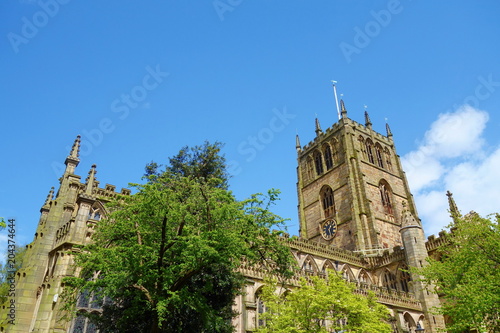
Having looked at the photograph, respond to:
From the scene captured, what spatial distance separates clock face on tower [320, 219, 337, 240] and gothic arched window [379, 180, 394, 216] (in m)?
6.31

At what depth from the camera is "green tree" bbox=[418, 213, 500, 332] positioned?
16.2 m

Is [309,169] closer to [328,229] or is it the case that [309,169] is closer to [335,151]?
[335,151]

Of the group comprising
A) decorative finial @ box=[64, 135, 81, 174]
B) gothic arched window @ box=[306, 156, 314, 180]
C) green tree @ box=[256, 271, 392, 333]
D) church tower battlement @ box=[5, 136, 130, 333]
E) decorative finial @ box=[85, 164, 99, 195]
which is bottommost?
green tree @ box=[256, 271, 392, 333]

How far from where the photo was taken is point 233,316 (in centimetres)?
1936

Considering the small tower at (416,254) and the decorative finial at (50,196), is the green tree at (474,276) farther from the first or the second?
the decorative finial at (50,196)

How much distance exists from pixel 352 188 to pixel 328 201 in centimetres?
508

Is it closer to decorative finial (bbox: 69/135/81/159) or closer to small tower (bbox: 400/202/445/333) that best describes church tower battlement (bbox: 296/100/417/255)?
small tower (bbox: 400/202/445/333)

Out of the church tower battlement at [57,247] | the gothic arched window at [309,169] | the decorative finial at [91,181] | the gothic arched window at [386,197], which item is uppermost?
the gothic arched window at [309,169]

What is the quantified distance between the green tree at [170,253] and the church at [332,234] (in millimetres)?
3491

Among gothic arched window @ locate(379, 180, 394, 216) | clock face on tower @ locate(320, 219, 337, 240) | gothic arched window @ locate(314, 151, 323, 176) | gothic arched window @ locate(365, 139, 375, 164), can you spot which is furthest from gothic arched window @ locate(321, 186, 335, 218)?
gothic arched window @ locate(365, 139, 375, 164)

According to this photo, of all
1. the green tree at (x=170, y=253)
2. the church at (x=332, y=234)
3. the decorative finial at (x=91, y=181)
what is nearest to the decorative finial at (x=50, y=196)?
the church at (x=332, y=234)

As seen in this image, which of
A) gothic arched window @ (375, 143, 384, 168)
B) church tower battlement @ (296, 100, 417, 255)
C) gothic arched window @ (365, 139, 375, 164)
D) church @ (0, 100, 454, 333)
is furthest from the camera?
gothic arched window @ (375, 143, 384, 168)

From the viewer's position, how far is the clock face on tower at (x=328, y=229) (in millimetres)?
44312

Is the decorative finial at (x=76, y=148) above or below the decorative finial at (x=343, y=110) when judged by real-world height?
below
